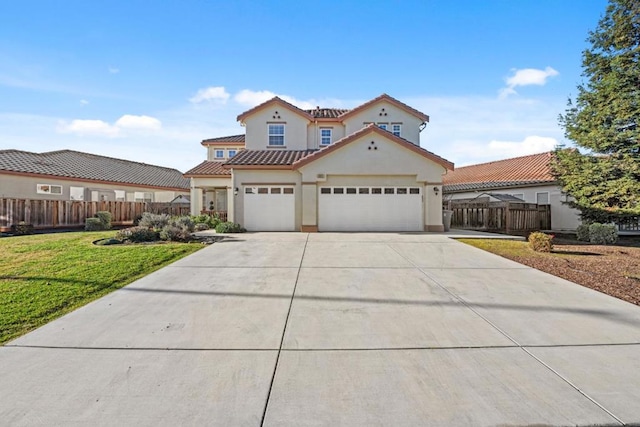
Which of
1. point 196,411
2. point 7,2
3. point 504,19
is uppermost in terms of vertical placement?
point 504,19

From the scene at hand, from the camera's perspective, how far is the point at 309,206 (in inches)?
645

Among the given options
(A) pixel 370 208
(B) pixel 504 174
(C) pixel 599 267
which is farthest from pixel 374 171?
(B) pixel 504 174

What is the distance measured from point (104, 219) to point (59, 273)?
1224 centimetres

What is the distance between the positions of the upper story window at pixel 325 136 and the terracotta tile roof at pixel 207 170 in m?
6.70

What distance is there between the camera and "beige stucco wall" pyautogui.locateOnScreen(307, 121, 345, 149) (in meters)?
20.2

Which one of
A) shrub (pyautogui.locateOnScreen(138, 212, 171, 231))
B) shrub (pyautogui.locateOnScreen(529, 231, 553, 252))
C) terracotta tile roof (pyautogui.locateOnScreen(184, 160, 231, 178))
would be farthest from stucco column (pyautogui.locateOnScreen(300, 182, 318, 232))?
shrub (pyautogui.locateOnScreen(529, 231, 553, 252))

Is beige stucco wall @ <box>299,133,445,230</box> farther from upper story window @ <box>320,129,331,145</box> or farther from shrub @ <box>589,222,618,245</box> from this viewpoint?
shrub @ <box>589,222,618,245</box>

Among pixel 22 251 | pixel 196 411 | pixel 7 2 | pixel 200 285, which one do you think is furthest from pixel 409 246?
pixel 7 2

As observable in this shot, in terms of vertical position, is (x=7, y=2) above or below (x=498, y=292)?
above

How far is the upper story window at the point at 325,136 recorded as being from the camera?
2034 centimetres

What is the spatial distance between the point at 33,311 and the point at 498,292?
26.1ft

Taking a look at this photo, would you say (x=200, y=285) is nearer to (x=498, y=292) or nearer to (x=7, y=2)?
(x=498, y=292)

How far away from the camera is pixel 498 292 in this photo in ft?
20.6

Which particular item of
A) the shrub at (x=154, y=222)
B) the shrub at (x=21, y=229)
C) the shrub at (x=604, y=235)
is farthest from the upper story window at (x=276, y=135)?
the shrub at (x=604, y=235)
